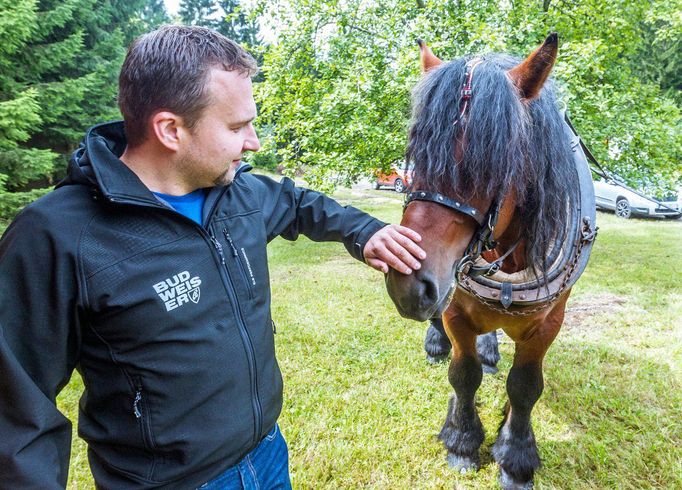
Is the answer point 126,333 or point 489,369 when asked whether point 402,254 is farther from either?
point 489,369

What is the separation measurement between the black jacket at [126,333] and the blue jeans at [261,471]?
5cm

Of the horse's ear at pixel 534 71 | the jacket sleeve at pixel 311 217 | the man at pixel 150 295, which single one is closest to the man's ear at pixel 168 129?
the man at pixel 150 295

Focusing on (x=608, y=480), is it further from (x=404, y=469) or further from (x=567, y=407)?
(x=404, y=469)

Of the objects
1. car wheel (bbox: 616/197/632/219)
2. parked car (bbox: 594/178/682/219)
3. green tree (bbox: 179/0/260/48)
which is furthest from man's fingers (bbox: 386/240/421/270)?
green tree (bbox: 179/0/260/48)

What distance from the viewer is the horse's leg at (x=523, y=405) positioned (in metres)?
2.28

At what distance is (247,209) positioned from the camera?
4.91ft

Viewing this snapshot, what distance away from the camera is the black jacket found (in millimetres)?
984

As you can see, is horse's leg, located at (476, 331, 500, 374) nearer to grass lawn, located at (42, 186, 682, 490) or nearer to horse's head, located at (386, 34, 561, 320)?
grass lawn, located at (42, 186, 682, 490)

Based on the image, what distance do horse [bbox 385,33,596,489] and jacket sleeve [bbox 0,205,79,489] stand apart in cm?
96

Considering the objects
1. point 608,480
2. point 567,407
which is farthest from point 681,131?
point 608,480

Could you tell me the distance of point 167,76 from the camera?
3.74ft

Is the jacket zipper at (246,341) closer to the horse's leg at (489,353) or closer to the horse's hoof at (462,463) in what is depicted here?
the horse's hoof at (462,463)

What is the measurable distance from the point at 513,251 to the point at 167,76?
63.3 inches

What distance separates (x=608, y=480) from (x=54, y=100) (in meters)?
10.2
